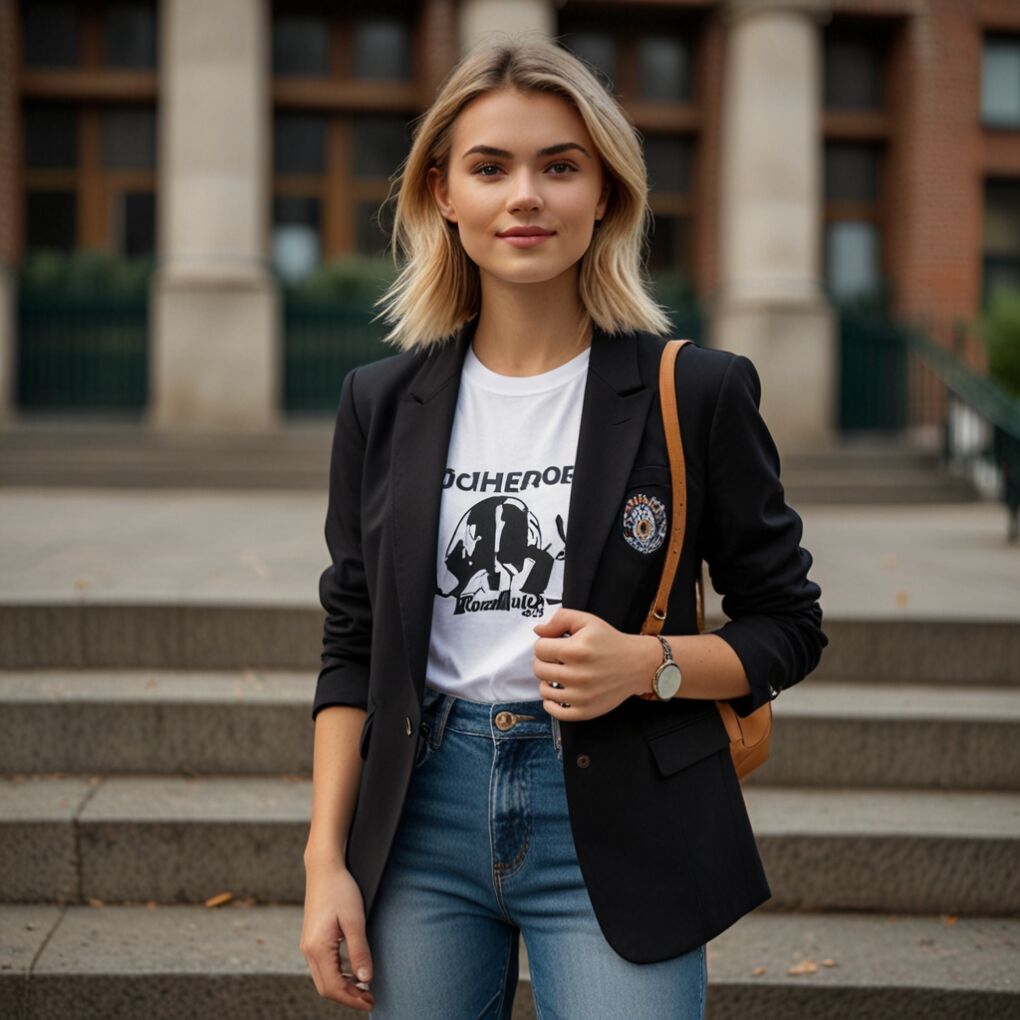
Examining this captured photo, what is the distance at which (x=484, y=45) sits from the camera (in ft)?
6.19

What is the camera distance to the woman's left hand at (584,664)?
64.9 inches

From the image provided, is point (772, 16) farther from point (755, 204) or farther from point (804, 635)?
point (804, 635)

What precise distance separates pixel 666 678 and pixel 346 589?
1.81ft

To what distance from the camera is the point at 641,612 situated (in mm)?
1800

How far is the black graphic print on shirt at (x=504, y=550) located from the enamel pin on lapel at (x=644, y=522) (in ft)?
0.33

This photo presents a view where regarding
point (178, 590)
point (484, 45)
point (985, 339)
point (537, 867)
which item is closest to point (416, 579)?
point (537, 867)

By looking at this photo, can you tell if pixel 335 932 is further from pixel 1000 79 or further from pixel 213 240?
pixel 1000 79

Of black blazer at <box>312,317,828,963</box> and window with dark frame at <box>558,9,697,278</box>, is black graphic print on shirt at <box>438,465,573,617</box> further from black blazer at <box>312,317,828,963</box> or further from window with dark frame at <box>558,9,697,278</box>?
window with dark frame at <box>558,9,697,278</box>

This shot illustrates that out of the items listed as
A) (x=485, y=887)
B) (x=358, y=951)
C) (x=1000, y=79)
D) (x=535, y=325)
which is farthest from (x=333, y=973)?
(x=1000, y=79)

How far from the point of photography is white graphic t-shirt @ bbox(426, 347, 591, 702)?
1.83 m

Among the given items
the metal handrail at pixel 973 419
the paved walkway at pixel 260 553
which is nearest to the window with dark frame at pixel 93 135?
the paved walkway at pixel 260 553

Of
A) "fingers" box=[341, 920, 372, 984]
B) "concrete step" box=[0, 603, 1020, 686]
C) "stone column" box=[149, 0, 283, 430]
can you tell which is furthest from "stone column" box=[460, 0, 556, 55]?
"fingers" box=[341, 920, 372, 984]

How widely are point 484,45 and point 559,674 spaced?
37.8 inches

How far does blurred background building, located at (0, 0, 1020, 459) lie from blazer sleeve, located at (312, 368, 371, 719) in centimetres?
1107
